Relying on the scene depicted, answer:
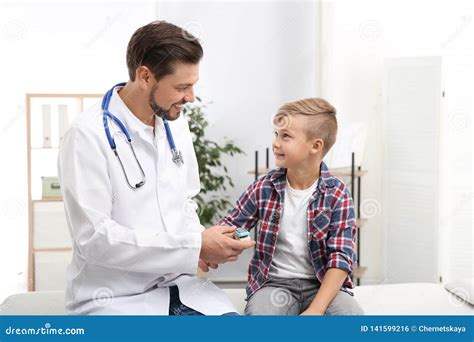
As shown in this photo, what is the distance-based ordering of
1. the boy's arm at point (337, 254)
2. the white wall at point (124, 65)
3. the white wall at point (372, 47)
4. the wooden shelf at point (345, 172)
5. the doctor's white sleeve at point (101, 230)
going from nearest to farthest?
the doctor's white sleeve at point (101, 230)
the boy's arm at point (337, 254)
the wooden shelf at point (345, 172)
the white wall at point (372, 47)
the white wall at point (124, 65)

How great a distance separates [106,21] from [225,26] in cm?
66

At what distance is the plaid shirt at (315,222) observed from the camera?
167 centimetres

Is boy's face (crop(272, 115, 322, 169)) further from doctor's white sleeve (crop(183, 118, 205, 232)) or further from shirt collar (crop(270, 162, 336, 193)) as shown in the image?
doctor's white sleeve (crop(183, 118, 205, 232))

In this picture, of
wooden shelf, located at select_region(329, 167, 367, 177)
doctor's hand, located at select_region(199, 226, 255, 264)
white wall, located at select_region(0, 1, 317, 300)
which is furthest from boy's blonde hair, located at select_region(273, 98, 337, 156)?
white wall, located at select_region(0, 1, 317, 300)

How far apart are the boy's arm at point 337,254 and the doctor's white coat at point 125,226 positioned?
0.24m

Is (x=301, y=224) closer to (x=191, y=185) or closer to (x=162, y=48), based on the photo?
(x=191, y=185)

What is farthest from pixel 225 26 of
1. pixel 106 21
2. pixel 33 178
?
pixel 33 178

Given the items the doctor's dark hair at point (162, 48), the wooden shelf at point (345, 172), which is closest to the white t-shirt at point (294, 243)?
the doctor's dark hair at point (162, 48)

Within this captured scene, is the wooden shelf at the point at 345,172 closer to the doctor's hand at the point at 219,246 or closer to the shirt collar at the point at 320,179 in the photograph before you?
the shirt collar at the point at 320,179

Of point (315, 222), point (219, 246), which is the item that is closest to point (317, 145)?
point (315, 222)

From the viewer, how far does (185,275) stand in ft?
5.14

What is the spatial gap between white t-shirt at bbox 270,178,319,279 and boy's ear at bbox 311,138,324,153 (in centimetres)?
9

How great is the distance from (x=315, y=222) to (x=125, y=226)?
Result: 49 cm

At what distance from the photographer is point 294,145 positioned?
1.72 meters
